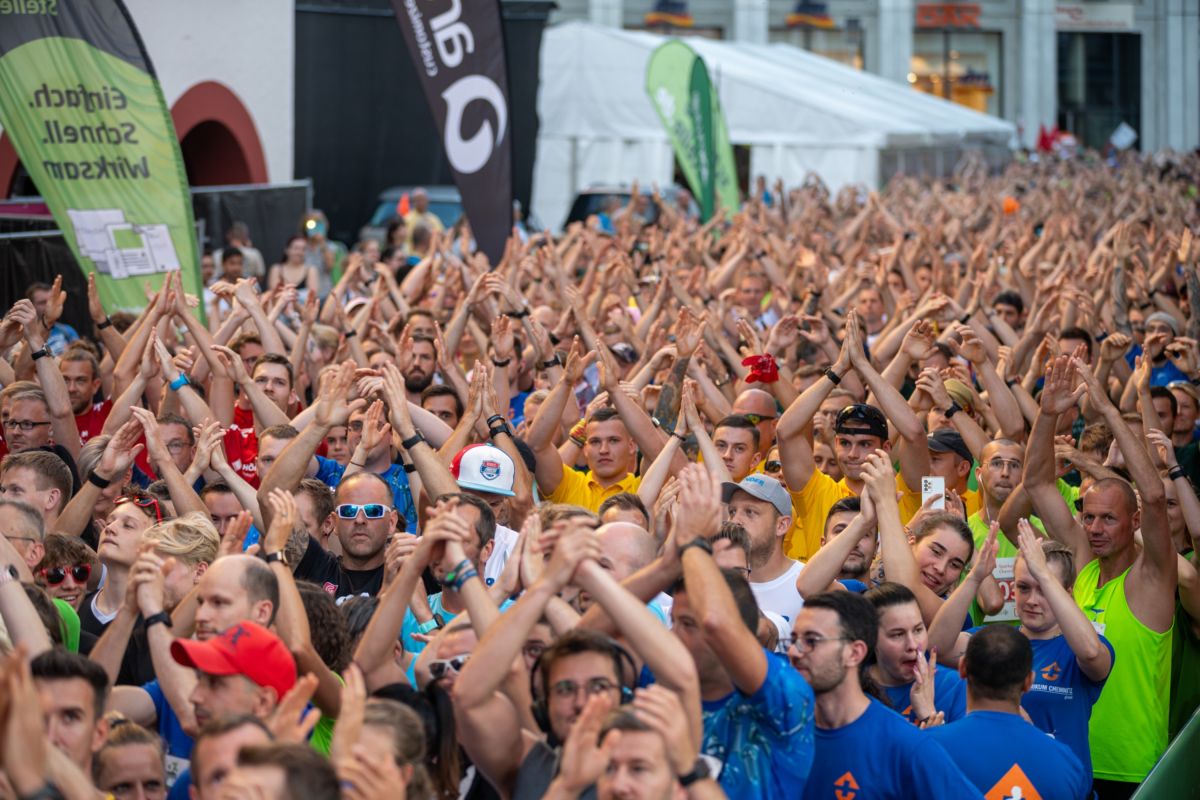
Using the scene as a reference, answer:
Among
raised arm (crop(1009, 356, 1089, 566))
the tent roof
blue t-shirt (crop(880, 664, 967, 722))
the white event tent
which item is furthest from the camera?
the tent roof

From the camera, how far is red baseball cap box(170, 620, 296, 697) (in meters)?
4.44

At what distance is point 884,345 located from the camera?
421 inches

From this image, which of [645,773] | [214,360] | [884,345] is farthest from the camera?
[884,345]

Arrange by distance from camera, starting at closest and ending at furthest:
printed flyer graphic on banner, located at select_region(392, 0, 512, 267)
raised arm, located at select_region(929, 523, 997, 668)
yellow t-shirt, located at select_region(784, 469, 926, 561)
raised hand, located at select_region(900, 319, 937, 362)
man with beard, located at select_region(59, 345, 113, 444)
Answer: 1. raised arm, located at select_region(929, 523, 997, 668)
2. yellow t-shirt, located at select_region(784, 469, 926, 561)
3. man with beard, located at select_region(59, 345, 113, 444)
4. raised hand, located at select_region(900, 319, 937, 362)
5. printed flyer graphic on banner, located at select_region(392, 0, 512, 267)

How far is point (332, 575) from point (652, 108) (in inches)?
1064

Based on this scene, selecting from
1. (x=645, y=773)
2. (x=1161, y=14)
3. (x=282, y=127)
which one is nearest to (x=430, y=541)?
(x=645, y=773)

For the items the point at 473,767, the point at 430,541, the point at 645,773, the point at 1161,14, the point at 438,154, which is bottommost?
the point at 473,767

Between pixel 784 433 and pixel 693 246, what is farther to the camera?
pixel 693 246

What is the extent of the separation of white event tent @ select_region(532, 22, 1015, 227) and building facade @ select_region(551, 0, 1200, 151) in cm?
2676

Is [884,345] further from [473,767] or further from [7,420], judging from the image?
[473,767]

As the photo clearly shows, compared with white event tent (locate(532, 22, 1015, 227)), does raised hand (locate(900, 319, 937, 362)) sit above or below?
below

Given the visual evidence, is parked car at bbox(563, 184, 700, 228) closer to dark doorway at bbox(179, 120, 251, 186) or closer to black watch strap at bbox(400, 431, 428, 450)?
dark doorway at bbox(179, 120, 251, 186)

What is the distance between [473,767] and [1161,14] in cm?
6909

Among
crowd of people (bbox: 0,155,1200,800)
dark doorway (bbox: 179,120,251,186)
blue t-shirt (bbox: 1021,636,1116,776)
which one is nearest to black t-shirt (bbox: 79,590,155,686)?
crowd of people (bbox: 0,155,1200,800)
